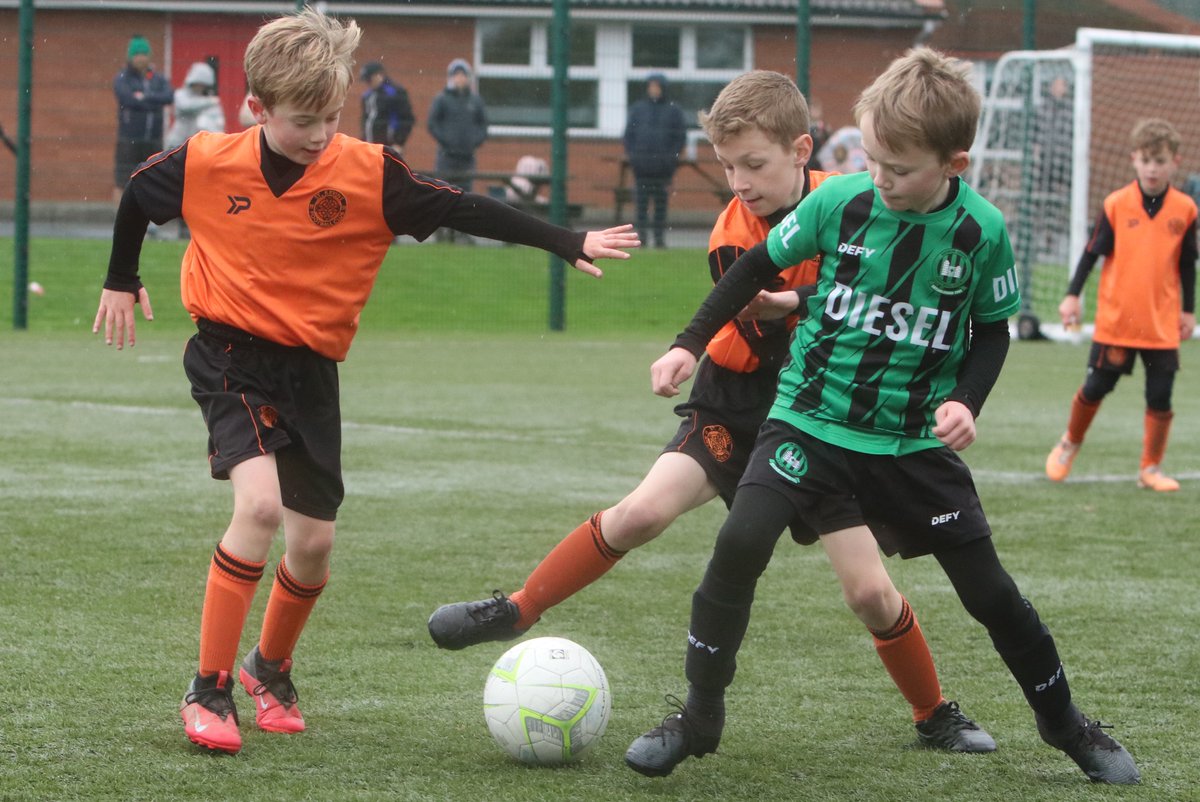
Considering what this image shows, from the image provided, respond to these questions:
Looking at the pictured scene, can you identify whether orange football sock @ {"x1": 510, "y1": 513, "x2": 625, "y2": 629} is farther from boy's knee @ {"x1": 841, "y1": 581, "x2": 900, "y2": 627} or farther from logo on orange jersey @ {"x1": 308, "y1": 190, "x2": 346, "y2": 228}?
logo on orange jersey @ {"x1": 308, "y1": 190, "x2": 346, "y2": 228}

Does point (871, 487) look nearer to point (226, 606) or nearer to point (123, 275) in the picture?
point (226, 606)

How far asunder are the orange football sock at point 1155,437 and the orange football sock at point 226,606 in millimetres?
5063

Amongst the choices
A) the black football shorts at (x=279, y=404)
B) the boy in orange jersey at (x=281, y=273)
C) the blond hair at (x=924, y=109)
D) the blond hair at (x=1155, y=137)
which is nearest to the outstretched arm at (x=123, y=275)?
the boy in orange jersey at (x=281, y=273)

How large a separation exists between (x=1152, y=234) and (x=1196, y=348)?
7648 millimetres

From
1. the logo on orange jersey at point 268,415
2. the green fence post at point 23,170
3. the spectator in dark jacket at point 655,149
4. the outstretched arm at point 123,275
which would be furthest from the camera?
the spectator in dark jacket at point 655,149


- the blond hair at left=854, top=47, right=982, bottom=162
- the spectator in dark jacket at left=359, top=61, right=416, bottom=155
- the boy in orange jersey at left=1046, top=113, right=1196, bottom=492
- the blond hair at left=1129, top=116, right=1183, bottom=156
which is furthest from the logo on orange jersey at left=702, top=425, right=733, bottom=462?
the spectator in dark jacket at left=359, top=61, right=416, bottom=155

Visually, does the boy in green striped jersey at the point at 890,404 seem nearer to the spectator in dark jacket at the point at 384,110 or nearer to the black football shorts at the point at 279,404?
the black football shorts at the point at 279,404

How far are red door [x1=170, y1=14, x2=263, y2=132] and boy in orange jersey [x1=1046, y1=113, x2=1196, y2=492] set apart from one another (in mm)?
9710

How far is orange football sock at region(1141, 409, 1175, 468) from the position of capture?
766cm

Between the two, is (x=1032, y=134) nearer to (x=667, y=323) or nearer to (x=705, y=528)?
(x=667, y=323)

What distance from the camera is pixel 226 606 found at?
3.74m

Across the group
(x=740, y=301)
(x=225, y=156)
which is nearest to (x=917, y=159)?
(x=740, y=301)

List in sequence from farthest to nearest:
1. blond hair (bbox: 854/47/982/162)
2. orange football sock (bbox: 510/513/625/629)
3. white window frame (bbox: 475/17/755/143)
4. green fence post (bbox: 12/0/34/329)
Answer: white window frame (bbox: 475/17/755/143) → green fence post (bbox: 12/0/34/329) → orange football sock (bbox: 510/513/625/629) → blond hair (bbox: 854/47/982/162)

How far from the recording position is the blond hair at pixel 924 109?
11.0 ft
